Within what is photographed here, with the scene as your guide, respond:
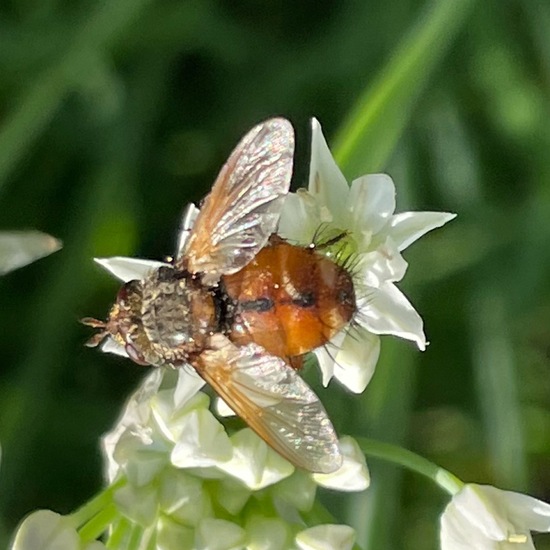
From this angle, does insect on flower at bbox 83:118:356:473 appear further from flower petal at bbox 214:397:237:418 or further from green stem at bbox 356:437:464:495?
green stem at bbox 356:437:464:495

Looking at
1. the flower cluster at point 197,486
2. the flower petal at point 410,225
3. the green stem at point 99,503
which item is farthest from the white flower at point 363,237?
the green stem at point 99,503

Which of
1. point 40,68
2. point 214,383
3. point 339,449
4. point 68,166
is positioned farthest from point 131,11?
point 339,449

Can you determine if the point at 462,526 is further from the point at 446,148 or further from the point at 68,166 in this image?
the point at 68,166

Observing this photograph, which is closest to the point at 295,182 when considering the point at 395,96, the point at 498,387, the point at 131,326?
the point at 498,387

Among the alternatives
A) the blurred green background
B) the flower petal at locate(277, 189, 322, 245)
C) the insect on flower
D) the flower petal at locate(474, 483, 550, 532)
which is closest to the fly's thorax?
the insect on flower

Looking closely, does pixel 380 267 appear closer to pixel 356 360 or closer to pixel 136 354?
pixel 356 360

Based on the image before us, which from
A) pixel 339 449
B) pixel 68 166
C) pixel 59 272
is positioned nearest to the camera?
pixel 339 449

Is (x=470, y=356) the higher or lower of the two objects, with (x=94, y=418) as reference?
higher
